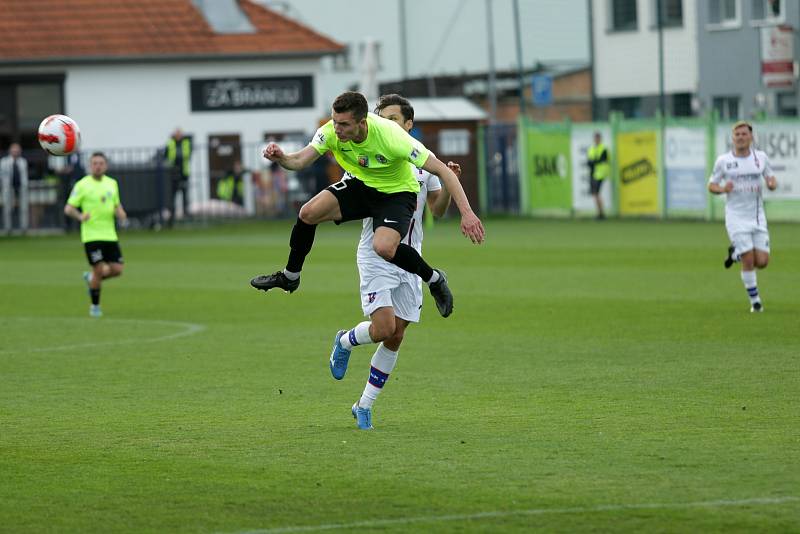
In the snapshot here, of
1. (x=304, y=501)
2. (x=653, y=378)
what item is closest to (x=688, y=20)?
(x=653, y=378)

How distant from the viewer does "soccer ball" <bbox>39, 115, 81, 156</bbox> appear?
13.5m

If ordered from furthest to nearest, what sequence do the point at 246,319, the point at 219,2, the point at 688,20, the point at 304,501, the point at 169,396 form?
the point at 219,2 < the point at 688,20 < the point at 246,319 < the point at 169,396 < the point at 304,501

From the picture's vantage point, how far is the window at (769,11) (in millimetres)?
39375

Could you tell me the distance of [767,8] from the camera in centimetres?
4100

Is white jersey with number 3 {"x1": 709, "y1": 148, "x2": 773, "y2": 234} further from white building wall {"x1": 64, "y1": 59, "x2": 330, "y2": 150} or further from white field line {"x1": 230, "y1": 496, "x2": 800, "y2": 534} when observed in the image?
white building wall {"x1": 64, "y1": 59, "x2": 330, "y2": 150}

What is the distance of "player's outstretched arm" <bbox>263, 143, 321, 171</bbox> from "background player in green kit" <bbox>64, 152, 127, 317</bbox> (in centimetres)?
978

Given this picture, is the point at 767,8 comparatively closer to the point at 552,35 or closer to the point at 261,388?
the point at 552,35

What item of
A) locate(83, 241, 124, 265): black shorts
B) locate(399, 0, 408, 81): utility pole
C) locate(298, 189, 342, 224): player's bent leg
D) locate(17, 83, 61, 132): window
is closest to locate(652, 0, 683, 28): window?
locate(399, 0, 408, 81): utility pole

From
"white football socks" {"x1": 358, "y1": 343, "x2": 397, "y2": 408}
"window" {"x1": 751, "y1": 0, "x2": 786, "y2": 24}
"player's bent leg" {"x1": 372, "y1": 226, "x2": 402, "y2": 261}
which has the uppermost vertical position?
"window" {"x1": 751, "y1": 0, "x2": 786, "y2": 24}

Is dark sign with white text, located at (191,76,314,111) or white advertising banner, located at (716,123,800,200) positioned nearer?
white advertising banner, located at (716,123,800,200)

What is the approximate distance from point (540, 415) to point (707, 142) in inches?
979

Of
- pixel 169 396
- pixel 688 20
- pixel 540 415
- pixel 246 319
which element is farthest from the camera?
pixel 688 20

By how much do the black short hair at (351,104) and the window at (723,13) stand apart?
3502 cm

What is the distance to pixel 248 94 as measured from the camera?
153 ft
